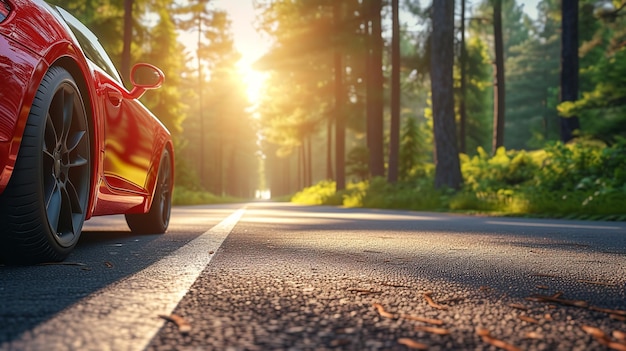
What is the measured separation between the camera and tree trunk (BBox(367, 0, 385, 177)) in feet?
83.1

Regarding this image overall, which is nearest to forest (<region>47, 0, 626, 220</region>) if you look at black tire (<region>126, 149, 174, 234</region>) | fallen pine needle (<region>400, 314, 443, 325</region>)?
black tire (<region>126, 149, 174, 234</region>)

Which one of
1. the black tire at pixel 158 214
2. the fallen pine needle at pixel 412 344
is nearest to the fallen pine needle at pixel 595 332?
the fallen pine needle at pixel 412 344

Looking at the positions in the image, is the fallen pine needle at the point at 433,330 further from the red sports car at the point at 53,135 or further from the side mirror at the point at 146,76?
the side mirror at the point at 146,76

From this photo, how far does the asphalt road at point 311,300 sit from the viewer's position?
160cm

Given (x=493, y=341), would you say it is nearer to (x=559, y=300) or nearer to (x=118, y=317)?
(x=559, y=300)

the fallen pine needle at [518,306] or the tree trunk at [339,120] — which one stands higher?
the tree trunk at [339,120]

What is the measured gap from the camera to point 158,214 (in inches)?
229

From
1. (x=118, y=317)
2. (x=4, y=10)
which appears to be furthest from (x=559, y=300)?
(x=4, y=10)

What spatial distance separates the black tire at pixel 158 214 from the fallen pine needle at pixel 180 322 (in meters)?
4.07

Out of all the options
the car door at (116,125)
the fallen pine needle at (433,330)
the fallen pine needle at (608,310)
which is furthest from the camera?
the car door at (116,125)

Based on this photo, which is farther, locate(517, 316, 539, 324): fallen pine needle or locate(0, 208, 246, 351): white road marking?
locate(517, 316, 539, 324): fallen pine needle

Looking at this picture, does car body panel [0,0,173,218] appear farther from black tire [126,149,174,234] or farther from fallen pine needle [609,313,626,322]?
fallen pine needle [609,313,626,322]

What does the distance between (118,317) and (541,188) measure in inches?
512

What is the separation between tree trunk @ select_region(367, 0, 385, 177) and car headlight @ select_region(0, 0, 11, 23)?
23.0m
